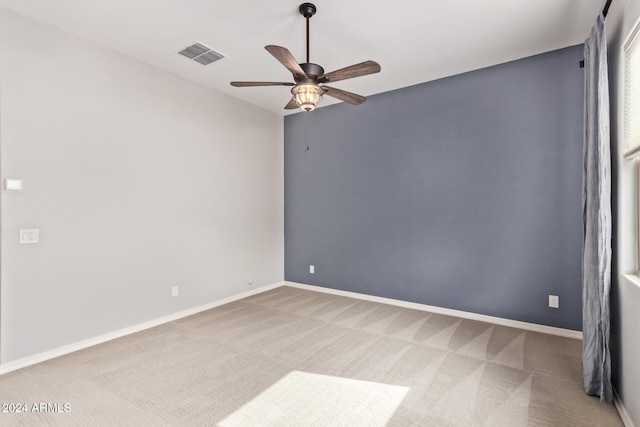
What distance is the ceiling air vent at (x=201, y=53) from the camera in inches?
123

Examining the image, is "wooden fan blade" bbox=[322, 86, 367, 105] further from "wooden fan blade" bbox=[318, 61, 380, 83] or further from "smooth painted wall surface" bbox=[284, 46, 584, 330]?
"smooth painted wall surface" bbox=[284, 46, 584, 330]

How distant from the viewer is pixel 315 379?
7.89 ft

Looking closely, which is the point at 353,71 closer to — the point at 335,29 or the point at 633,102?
the point at 335,29

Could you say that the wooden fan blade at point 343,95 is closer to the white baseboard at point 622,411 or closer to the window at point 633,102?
the window at point 633,102

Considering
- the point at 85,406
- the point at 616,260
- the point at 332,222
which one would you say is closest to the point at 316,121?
the point at 332,222

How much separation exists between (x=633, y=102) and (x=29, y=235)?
15.2 ft

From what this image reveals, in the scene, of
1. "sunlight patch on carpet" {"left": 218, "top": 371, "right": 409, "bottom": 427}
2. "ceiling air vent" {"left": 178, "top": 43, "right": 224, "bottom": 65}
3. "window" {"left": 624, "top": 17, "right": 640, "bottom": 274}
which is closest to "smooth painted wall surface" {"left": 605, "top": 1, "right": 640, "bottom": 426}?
"window" {"left": 624, "top": 17, "right": 640, "bottom": 274}

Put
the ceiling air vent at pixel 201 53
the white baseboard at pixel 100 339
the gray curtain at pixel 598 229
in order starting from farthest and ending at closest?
1. the ceiling air vent at pixel 201 53
2. the white baseboard at pixel 100 339
3. the gray curtain at pixel 598 229

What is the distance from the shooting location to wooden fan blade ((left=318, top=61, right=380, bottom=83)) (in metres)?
2.14

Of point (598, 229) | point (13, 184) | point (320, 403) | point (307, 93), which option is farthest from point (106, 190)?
point (598, 229)

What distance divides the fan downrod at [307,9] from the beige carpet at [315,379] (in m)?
2.92

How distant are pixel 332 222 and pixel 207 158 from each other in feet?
6.77

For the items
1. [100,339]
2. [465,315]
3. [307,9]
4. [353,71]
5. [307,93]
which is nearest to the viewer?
[353,71]

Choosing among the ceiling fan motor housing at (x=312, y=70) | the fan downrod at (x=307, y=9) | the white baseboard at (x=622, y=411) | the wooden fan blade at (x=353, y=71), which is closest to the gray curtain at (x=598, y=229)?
the white baseboard at (x=622, y=411)
